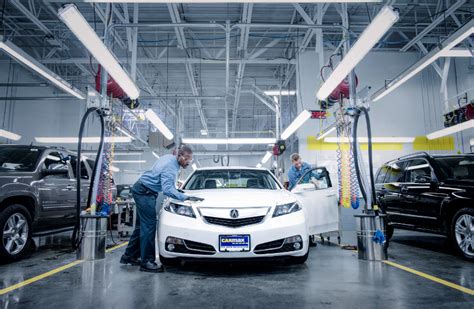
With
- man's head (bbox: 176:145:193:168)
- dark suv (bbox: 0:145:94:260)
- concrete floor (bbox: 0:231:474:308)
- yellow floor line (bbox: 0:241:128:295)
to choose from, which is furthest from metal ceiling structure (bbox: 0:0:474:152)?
concrete floor (bbox: 0:231:474:308)

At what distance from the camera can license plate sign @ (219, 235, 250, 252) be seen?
3264mm

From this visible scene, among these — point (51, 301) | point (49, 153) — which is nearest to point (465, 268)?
point (51, 301)

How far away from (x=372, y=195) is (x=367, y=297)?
209 centimetres

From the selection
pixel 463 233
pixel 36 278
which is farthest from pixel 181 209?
pixel 463 233

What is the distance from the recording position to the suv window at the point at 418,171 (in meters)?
5.30

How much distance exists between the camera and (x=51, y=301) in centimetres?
266

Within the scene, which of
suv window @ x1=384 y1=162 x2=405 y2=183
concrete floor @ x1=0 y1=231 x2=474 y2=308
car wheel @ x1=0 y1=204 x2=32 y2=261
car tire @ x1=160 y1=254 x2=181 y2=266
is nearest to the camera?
concrete floor @ x1=0 y1=231 x2=474 y2=308

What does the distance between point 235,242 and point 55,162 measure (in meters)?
3.88

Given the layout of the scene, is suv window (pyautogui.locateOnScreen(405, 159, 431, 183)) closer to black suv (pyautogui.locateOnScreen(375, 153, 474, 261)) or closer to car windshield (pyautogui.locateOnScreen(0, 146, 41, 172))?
black suv (pyautogui.locateOnScreen(375, 153, 474, 261))

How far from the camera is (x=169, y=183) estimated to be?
3.66 metres

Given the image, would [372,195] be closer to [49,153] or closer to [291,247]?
[291,247]

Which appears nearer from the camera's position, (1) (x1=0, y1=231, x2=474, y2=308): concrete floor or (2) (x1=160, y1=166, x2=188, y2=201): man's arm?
(1) (x1=0, y1=231, x2=474, y2=308): concrete floor

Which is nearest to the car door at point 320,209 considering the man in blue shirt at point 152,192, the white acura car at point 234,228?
the white acura car at point 234,228

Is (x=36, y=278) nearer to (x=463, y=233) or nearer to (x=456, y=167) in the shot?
(x=463, y=233)
